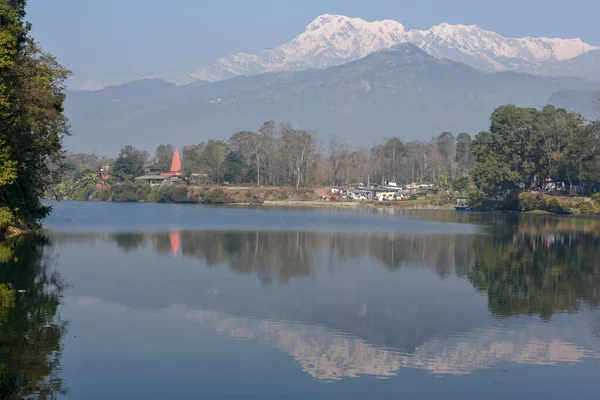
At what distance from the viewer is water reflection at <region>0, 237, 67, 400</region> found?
14.7m

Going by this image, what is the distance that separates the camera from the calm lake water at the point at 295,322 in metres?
15.7

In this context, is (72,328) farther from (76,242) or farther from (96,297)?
(76,242)

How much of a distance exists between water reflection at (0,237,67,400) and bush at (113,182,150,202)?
95.0 meters

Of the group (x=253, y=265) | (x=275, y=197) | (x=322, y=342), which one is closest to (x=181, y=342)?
(x=322, y=342)

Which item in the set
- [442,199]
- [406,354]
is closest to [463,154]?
[442,199]

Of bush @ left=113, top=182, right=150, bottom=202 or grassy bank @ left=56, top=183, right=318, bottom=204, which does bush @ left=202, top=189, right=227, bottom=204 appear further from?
bush @ left=113, top=182, right=150, bottom=202

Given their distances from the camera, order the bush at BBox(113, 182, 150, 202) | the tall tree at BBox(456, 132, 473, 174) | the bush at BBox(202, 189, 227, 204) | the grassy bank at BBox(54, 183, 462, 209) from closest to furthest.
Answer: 1. the grassy bank at BBox(54, 183, 462, 209)
2. the bush at BBox(202, 189, 227, 204)
3. the bush at BBox(113, 182, 150, 202)
4. the tall tree at BBox(456, 132, 473, 174)

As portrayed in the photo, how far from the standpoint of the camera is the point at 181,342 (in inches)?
740

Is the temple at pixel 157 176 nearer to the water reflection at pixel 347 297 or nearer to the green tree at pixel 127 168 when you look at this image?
the green tree at pixel 127 168

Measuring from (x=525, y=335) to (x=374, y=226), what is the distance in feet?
137

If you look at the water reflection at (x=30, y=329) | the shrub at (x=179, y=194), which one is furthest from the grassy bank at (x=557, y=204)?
the water reflection at (x=30, y=329)

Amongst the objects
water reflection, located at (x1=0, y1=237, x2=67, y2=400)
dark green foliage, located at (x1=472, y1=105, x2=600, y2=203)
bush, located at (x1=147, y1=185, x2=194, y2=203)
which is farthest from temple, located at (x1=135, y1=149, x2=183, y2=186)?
water reflection, located at (x1=0, y1=237, x2=67, y2=400)

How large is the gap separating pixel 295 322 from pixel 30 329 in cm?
691

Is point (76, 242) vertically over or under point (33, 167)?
under
